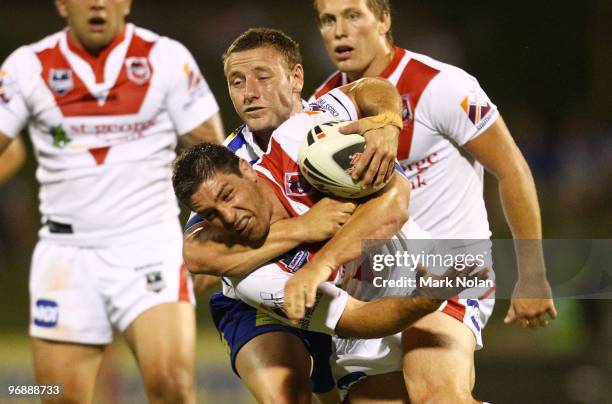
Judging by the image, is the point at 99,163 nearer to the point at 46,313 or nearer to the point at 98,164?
the point at 98,164

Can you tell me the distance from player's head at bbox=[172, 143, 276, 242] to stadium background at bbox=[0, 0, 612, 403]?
254cm

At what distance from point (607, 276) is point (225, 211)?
159 cm

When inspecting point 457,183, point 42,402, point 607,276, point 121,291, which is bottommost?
Answer: point 42,402

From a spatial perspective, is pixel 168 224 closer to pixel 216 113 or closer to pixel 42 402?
pixel 216 113

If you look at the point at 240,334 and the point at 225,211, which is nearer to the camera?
the point at 225,211

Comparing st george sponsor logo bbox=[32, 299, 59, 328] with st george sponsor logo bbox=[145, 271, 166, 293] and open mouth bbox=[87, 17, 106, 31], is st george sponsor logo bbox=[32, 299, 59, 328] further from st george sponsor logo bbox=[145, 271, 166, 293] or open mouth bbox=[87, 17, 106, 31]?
open mouth bbox=[87, 17, 106, 31]

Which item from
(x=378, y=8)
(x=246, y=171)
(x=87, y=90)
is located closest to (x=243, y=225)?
(x=246, y=171)

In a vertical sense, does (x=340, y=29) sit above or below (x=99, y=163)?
above

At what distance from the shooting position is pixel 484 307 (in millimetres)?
3332

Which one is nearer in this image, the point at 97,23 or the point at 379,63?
the point at 379,63

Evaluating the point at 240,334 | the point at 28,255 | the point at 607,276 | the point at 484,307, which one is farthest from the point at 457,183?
the point at 28,255

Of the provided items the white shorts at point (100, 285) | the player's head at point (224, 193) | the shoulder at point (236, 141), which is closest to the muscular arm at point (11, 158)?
the white shorts at point (100, 285)

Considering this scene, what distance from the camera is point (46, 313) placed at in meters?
3.88

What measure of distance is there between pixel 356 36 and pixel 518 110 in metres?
2.08
